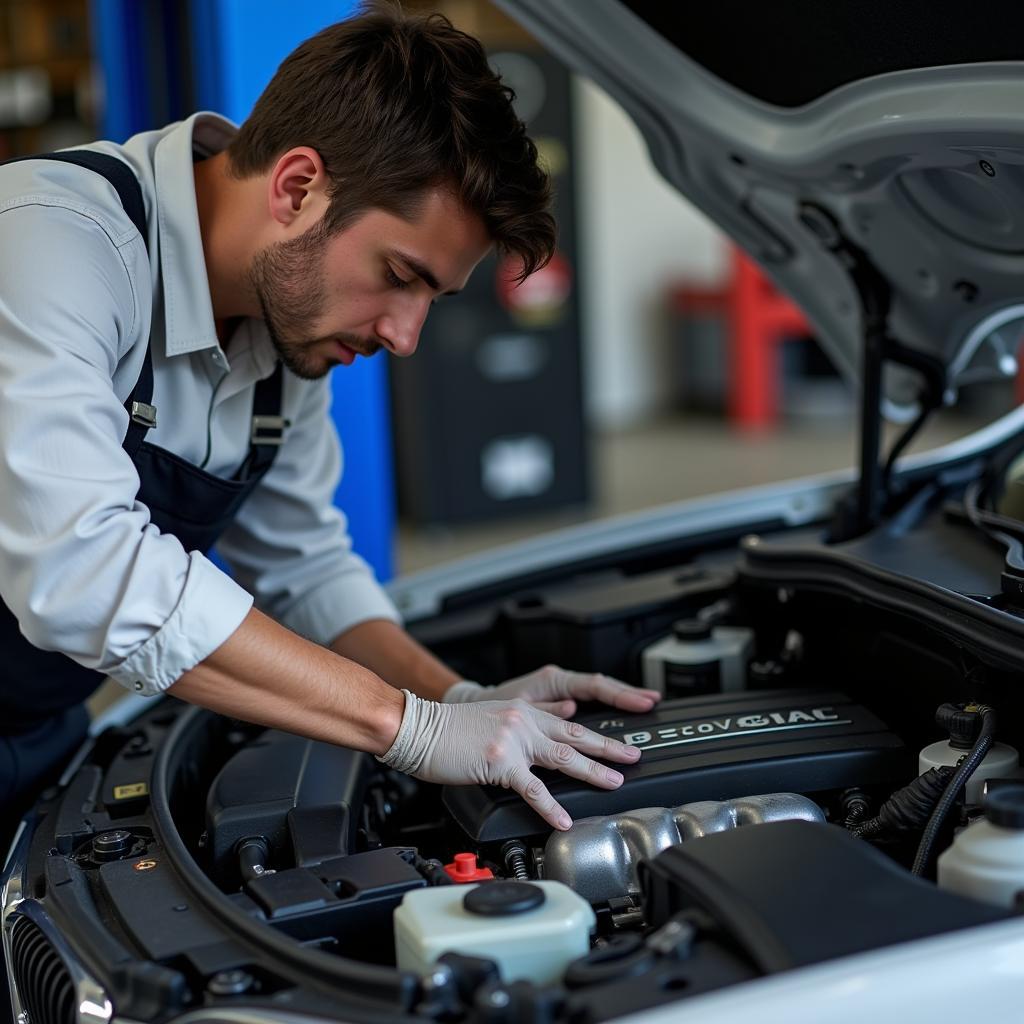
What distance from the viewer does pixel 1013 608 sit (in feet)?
3.91

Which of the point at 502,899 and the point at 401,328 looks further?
the point at 401,328

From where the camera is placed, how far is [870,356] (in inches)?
64.7

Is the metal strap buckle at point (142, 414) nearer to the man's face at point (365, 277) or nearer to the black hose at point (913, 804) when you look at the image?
the man's face at point (365, 277)

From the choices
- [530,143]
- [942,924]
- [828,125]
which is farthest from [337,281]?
[942,924]

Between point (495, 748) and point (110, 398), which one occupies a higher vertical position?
point (110, 398)

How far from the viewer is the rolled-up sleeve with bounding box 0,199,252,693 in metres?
1.05

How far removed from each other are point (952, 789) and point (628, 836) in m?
0.26

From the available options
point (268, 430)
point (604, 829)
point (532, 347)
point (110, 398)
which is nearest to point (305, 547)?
point (268, 430)

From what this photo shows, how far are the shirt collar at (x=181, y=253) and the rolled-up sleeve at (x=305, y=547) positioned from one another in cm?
27

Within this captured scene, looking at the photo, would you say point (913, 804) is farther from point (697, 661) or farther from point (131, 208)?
point (131, 208)

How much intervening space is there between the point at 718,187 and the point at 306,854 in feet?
3.26

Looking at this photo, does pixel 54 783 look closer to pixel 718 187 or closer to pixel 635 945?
pixel 635 945

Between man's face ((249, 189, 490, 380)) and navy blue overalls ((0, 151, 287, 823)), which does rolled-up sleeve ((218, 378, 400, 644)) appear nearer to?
navy blue overalls ((0, 151, 287, 823))

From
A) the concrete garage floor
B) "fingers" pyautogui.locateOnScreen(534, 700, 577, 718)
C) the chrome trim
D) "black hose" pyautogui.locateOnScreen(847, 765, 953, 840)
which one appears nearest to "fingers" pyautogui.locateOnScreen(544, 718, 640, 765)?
"fingers" pyautogui.locateOnScreen(534, 700, 577, 718)
